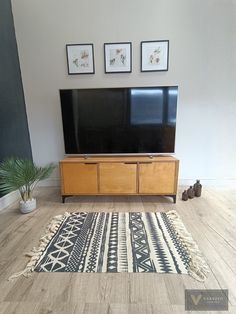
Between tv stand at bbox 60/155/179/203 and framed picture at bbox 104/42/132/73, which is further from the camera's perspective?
framed picture at bbox 104/42/132/73

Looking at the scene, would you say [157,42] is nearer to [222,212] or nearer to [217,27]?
[217,27]

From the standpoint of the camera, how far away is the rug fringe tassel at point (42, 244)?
1376 millimetres

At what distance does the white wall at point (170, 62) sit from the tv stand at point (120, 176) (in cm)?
62

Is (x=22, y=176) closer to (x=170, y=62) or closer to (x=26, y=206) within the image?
(x=26, y=206)

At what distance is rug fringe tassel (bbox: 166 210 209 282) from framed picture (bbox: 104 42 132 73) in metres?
2.06

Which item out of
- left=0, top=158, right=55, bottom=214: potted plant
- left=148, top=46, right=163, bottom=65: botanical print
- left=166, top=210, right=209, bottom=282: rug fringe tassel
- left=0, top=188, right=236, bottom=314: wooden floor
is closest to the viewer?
left=0, top=188, right=236, bottom=314: wooden floor

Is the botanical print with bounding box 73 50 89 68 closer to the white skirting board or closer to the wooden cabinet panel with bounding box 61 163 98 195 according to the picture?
the wooden cabinet panel with bounding box 61 163 98 195

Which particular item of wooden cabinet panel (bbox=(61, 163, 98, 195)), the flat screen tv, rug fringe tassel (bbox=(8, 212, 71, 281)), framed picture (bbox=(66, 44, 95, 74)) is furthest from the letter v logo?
framed picture (bbox=(66, 44, 95, 74))

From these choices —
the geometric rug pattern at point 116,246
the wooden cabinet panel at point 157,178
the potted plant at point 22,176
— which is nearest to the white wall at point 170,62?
the wooden cabinet panel at point 157,178

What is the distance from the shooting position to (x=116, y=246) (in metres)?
1.64

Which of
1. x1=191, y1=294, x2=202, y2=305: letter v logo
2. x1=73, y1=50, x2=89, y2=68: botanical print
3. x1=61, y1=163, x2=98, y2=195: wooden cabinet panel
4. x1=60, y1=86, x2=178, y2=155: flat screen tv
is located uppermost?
x1=73, y1=50, x2=89, y2=68: botanical print

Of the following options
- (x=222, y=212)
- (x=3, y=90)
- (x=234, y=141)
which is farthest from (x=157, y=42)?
(x=222, y=212)

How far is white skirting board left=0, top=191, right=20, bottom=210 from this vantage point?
2383 millimetres

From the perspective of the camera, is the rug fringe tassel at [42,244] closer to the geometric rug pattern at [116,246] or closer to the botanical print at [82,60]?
the geometric rug pattern at [116,246]
